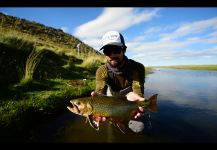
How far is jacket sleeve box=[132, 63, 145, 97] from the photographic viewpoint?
5452 millimetres

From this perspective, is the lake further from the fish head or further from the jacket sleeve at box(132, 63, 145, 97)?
the fish head

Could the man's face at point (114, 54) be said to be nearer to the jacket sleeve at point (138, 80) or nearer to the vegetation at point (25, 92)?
the jacket sleeve at point (138, 80)

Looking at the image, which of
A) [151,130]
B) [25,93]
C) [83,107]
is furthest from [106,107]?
[25,93]

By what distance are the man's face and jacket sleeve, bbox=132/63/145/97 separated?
0.40 meters

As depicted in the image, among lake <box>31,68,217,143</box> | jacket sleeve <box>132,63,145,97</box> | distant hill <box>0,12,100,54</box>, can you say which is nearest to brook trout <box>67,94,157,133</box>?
jacket sleeve <box>132,63,145,97</box>

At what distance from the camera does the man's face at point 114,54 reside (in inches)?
208

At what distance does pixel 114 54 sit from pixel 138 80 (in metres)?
0.68

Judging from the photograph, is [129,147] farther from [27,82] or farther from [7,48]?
[7,48]

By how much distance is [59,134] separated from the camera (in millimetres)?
6449

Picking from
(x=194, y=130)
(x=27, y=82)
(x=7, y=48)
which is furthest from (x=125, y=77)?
(x=7, y=48)

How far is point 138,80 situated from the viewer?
Result: 5617 mm

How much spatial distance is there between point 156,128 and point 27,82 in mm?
4644

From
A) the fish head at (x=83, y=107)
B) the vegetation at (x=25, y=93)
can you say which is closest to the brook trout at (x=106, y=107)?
the fish head at (x=83, y=107)
